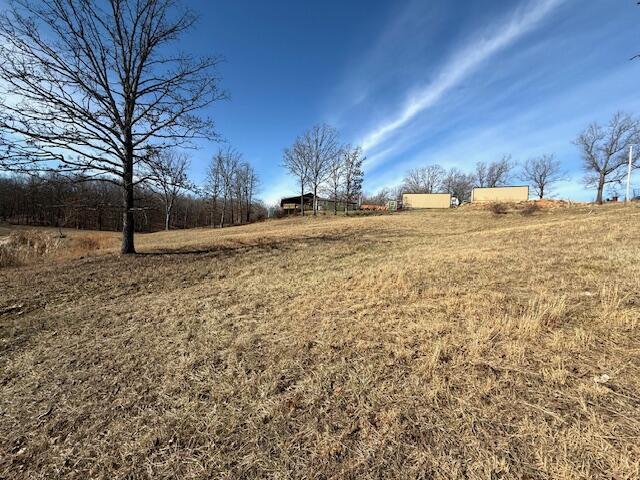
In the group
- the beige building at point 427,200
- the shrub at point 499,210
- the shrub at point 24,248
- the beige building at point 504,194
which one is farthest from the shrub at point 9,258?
the beige building at point 504,194

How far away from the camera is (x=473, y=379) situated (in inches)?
105

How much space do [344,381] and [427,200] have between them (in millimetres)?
48376

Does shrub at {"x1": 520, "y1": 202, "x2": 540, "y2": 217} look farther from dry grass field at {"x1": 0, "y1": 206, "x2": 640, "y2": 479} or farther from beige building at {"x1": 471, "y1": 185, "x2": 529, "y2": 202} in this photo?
dry grass field at {"x1": 0, "y1": 206, "x2": 640, "y2": 479}

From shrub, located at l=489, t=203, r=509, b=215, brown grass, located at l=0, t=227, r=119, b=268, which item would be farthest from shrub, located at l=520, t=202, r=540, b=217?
brown grass, located at l=0, t=227, r=119, b=268

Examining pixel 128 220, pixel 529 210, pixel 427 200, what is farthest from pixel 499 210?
pixel 128 220

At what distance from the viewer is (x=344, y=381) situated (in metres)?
2.83

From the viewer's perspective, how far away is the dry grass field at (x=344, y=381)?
202 cm

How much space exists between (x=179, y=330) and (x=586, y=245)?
9.69 metres

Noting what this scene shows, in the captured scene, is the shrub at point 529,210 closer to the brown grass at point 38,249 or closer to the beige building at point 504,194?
the beige building at point 504,194

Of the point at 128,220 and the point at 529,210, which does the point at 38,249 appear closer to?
the point at 128,220

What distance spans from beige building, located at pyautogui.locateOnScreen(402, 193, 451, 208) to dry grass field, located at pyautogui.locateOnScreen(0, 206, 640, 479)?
141 feet

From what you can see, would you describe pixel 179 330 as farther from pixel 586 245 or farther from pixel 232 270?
pixel 586 245

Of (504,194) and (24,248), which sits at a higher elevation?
(504,194)

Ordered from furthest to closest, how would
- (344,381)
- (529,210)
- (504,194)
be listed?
1. (504,194)
2. (529,210)
3. (344,381)
